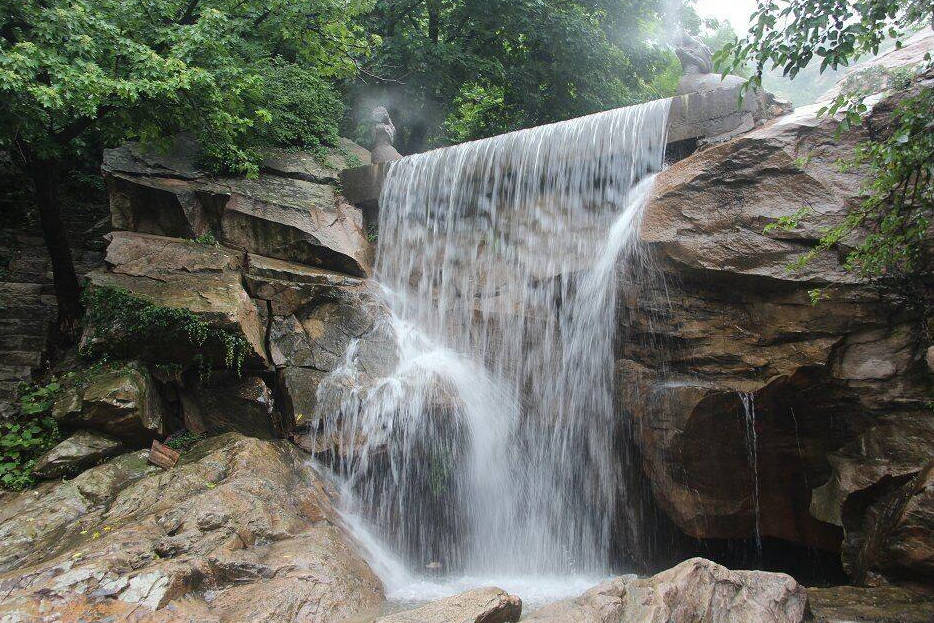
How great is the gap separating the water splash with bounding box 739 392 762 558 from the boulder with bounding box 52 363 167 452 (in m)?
6.78

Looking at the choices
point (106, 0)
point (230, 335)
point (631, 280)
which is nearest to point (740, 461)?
point (631, 280)

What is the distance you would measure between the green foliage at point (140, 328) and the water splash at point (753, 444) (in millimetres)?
6033

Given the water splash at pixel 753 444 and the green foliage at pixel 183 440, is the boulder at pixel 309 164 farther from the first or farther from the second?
the water splash at pixel 753 444

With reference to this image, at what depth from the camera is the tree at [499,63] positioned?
1482 centimetres

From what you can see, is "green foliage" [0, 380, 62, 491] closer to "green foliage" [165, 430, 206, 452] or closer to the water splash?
"green foliage" [165, 430, 206, 452]

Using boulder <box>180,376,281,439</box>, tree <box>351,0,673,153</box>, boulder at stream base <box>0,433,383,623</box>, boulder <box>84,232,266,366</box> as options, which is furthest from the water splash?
tree <box>351,0,673,153</box>

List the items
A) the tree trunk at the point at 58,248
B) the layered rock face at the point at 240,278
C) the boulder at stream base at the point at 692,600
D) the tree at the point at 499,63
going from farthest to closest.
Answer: the tree at the point at 499,63 → the tree trunk at the point at 58,248 → the layered rock face at the point at 240,278 → the boulder at stream base at the point at 692,600

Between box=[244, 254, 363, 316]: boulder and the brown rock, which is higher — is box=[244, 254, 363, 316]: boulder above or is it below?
above

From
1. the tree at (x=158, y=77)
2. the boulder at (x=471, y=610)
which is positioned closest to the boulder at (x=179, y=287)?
the tree at (x=158, y=77)

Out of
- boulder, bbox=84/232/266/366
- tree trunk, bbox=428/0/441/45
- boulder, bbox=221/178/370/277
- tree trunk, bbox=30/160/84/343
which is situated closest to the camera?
boulder, bbox=84/232/266/366

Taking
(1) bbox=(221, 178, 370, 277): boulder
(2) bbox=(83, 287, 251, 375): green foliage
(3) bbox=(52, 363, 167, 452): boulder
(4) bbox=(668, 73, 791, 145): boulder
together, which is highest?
(4) bbox=(668, 73, 791, 145): boulder

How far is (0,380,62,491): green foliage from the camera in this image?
628 cm

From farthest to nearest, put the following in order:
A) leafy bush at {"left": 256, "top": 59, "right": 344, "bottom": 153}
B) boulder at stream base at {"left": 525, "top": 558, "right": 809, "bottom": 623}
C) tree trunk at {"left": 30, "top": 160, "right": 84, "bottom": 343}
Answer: leafy bush at {"left": 256, "top": 59, "right": 344, "bottom": 153} < tree trunk at {"left": 30, "top": 160, "right": 84, "bottom": 343} < boulder at stream base at {"left": 525, "top": 558, "right": 809, "bottom": 623}

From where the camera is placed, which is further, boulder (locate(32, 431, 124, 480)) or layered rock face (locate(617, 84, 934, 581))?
boulder (locate(32, 431, 124, 480))
